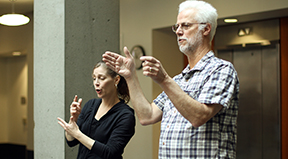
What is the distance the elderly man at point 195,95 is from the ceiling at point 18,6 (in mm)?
6372

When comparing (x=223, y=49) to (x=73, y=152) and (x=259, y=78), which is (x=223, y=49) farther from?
(x=73, y=152)

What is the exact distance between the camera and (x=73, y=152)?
3.08 m

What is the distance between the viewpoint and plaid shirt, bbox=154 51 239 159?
1.65 metres

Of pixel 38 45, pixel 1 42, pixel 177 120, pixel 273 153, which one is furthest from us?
pixel 1 42

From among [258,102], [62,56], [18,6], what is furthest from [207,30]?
[18,6]

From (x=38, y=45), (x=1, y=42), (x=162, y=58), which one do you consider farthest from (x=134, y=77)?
(x=1, y=42)

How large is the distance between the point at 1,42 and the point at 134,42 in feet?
15.7

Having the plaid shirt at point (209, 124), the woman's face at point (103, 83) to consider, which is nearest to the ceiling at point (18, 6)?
the woman's face at point (103, 83)

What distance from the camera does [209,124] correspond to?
5.57 ft

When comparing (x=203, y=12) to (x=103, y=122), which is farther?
(x=103, y=122)

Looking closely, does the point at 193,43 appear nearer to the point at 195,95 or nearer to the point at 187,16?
the point at 187,16

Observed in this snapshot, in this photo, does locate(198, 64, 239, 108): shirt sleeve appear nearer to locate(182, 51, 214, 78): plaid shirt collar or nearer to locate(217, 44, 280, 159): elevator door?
locate(182, 51, 214, 78): plaid shirt collar

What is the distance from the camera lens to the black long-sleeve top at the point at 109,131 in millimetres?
2252

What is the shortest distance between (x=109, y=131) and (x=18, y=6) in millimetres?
6467
